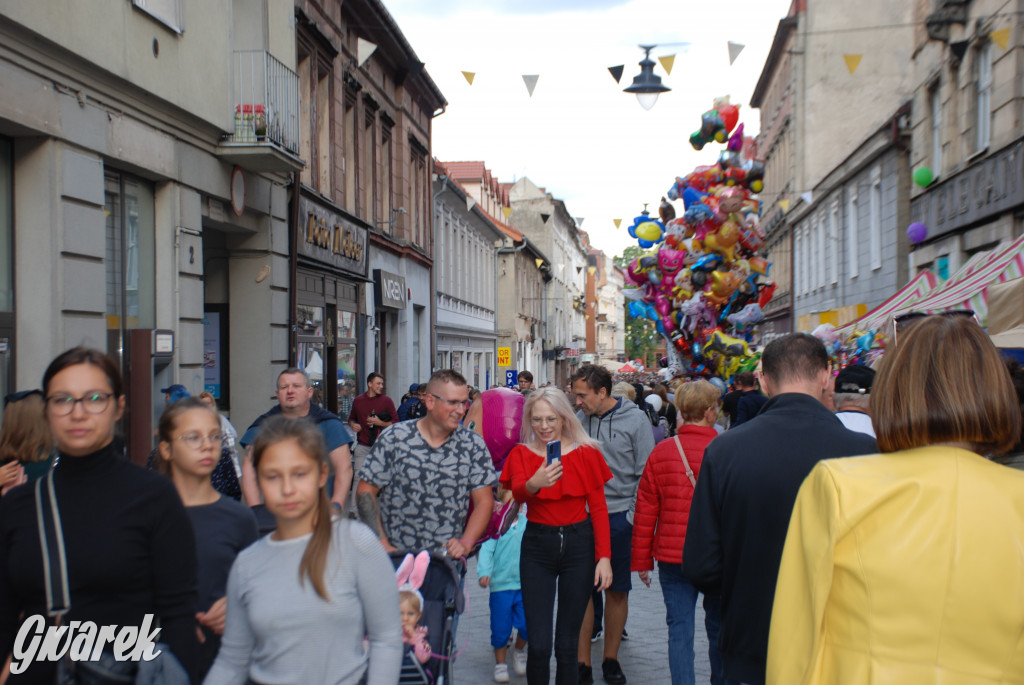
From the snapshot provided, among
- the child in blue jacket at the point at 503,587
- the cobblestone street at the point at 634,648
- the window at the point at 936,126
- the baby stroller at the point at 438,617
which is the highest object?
the window at the point at 936,126

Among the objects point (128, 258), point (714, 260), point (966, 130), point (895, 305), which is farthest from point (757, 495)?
point (966, 130)

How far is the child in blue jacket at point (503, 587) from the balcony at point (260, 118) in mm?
7506

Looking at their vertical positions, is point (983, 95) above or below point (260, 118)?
above

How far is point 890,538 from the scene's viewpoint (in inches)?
85.9

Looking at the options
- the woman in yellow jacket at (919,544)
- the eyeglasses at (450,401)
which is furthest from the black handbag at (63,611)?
the eyeglasses at (450,401)

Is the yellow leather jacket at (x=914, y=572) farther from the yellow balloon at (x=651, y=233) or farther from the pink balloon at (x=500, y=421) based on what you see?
the yellow balloon at (x=651, y=233)

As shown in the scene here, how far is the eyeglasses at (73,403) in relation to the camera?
3.06 metres

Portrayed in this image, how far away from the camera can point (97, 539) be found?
2975 mm

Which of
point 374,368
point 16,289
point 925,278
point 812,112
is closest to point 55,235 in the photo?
point 16,289

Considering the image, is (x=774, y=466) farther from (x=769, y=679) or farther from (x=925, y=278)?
(x=925, y=278)

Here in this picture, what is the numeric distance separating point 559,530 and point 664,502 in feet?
2.28

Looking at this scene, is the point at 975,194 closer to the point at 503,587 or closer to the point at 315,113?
the point at 315,113

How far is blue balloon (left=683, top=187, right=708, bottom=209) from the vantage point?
51.8 ft

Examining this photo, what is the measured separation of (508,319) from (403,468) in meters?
45.5
